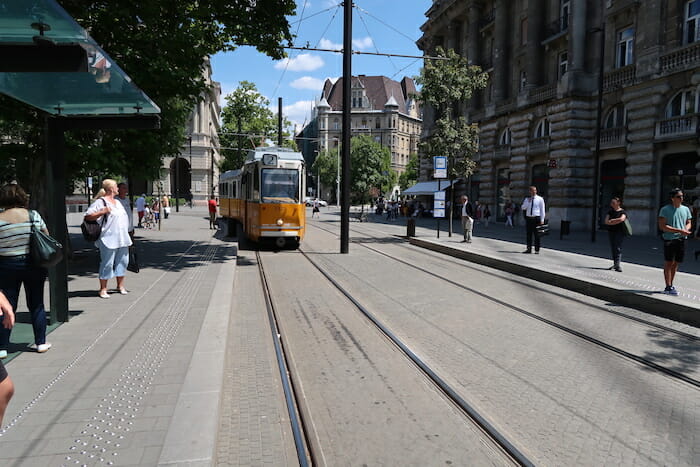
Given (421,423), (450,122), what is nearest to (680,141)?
(450,122)

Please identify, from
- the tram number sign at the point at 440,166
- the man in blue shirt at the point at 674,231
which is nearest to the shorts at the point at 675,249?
the man in blue shirt at the point at 674,231

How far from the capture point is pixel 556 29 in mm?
30188

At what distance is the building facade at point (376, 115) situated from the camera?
104 meters

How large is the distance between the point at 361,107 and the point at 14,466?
106077 mm

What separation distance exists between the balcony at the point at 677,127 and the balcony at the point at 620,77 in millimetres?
3118

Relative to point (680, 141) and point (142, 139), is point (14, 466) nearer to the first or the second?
point (142, 139)

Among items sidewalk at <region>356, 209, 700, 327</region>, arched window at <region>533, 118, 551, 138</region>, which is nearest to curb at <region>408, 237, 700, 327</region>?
sidewalk at <region>356, 209, 700, 327</region>

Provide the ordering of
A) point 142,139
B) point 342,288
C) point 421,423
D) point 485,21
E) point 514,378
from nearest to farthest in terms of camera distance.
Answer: point 421,423 → point 514,378 → point 342,288 → point 142,139 → point 485,21

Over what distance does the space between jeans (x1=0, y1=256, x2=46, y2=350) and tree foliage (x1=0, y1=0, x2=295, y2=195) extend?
631 centimetres

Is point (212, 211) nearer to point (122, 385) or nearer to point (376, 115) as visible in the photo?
point (122, 385)

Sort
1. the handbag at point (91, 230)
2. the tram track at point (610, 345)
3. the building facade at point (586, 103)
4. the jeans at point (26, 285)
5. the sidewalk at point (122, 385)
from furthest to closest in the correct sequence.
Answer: the building facade at point (586, 103) < the handbag at point (91, 230) < the tram track at point (610, 345) < the jeans at point (26, 285) < the sidewalk at point (122, 385)

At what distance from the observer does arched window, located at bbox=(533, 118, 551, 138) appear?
29672 millimetres

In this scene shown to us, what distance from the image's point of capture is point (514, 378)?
4.78m

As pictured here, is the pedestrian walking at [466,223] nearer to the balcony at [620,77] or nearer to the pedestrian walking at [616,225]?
the pedestrian walking at [616,225]
